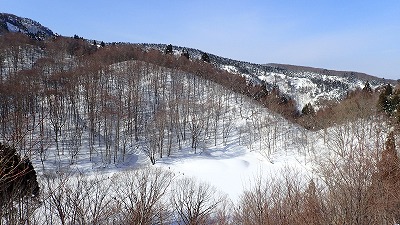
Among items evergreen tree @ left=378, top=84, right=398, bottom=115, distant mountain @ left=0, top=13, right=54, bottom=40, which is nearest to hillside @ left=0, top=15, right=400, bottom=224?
evergreen tree @ left=378, top=84, right=398, bottom=115

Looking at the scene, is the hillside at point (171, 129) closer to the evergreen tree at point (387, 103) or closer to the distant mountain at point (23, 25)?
the evergreen tree at point (387, 103)

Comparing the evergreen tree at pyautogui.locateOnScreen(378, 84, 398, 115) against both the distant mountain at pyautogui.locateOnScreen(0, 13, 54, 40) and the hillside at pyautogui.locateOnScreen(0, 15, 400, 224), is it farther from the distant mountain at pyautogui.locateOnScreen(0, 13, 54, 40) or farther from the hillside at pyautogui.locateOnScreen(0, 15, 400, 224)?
the distant mountain at pyautogui.locateOnScreen(0, 13, 54, 40)

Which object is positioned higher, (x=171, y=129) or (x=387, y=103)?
(x=387, y=103)

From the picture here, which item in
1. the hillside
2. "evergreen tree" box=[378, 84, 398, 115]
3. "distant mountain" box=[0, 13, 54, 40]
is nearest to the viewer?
the hillside

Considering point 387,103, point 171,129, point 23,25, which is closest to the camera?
point 387,103

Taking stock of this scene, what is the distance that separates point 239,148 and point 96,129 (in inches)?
669

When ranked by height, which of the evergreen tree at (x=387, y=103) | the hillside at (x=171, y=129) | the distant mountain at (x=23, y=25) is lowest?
the hillside at (x=171, y=129)

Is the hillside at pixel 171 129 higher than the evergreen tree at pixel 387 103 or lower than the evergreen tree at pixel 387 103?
lower

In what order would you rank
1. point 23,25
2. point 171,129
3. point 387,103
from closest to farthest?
point 387,103
point 171,129
point 23,25

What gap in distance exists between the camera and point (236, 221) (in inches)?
587

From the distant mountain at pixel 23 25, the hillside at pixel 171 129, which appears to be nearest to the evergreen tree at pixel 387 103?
the hillside at pixel 171 129

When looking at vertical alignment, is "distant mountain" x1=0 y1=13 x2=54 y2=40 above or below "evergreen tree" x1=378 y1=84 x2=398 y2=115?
above

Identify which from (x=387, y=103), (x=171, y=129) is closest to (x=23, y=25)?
(x=171, y=129)

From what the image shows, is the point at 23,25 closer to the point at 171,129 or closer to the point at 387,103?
the point at 171,129
